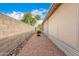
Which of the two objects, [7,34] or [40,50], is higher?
[7,34]

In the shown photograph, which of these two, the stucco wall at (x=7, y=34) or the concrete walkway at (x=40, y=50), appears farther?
the concrete walkway at (x=40, y=50)

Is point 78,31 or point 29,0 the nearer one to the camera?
point 78,31

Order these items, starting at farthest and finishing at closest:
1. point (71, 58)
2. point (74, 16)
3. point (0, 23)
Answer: point (0, 23), point (74, 16), point (71, 58)

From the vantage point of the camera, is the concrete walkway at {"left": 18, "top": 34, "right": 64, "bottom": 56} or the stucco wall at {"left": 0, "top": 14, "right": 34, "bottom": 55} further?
the concrete walkway at {"left": 18, "top": 34, "right": 64, "bottom": 56}

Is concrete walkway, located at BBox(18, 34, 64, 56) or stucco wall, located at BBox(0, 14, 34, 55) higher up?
stucco wall, located at BBox(0, 14, 34, 55)

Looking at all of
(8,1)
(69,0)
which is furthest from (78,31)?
(8,1)

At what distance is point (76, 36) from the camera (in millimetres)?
3895

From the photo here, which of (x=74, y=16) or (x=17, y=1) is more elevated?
(x=17, y=1)

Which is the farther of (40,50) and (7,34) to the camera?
(40,50)

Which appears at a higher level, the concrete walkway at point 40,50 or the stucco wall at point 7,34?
the stucco wall at point 7,34

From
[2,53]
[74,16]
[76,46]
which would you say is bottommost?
[2,53]

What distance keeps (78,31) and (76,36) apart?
0.17m

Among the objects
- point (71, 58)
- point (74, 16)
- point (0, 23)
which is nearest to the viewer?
point (71, 58)

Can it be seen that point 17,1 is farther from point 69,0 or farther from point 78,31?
point 78,31
